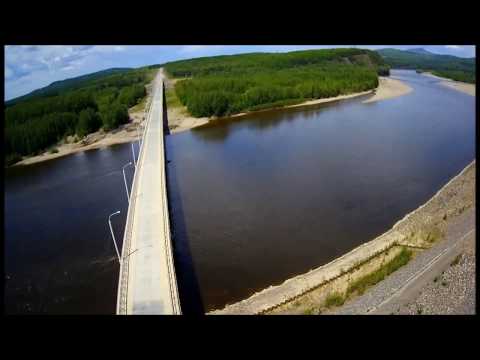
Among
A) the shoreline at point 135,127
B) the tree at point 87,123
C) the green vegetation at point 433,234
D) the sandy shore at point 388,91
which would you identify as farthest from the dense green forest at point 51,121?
the sandy shore at point 388,91

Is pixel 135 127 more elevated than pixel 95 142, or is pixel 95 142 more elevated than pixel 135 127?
pixel 135 127

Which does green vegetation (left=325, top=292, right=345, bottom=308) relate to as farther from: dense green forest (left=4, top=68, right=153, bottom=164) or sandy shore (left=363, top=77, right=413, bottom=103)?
sandy shore (left=363, top=77, right=413, bottom=103)

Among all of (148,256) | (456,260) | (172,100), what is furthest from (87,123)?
(456,260)

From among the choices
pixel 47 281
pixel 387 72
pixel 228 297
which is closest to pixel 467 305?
pixel 228 297

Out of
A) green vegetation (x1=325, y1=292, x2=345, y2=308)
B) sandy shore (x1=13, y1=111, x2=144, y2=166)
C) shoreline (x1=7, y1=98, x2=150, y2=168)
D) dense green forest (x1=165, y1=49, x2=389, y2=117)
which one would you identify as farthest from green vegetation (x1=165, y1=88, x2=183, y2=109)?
green vegetation (x1=325, y1=292, x2=345, y2=308)

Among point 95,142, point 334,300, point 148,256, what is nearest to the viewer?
point 334,300

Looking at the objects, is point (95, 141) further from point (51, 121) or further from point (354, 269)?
point (354, 269)
